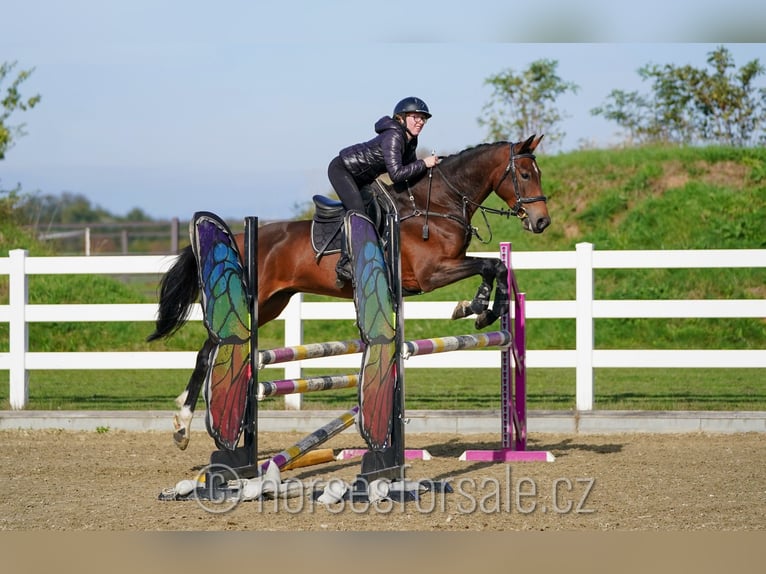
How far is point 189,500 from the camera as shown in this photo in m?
5.49

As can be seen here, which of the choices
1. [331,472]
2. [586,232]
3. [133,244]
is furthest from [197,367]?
[133,244]

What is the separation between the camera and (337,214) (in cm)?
708

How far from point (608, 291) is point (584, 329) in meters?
7.96

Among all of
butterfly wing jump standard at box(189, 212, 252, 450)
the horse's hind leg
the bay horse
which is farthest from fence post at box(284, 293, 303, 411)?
butterfly wing jump standard at box(189, 212, 252, 450)

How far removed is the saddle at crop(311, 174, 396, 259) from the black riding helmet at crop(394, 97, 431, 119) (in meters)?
0.63

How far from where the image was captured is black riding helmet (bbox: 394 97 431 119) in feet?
21.5

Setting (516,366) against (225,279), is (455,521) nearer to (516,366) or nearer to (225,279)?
(225,279)

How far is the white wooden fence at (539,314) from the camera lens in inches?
347

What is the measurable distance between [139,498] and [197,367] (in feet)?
4.90

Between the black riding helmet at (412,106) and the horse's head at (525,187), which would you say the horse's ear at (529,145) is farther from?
the black riding helmet at (412,106)

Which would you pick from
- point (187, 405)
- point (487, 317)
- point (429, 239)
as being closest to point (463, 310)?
point (487, 317)

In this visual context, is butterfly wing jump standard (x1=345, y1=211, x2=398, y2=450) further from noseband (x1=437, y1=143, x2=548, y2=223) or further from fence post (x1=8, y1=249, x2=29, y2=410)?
fence post (x1=8, y1=249, x2=29, y2=410)

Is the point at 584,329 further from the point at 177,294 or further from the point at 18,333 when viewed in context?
the point at 18,333

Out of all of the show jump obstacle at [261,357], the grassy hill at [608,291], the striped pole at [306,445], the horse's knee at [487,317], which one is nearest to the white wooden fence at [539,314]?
the grassy hill at [608,291]
